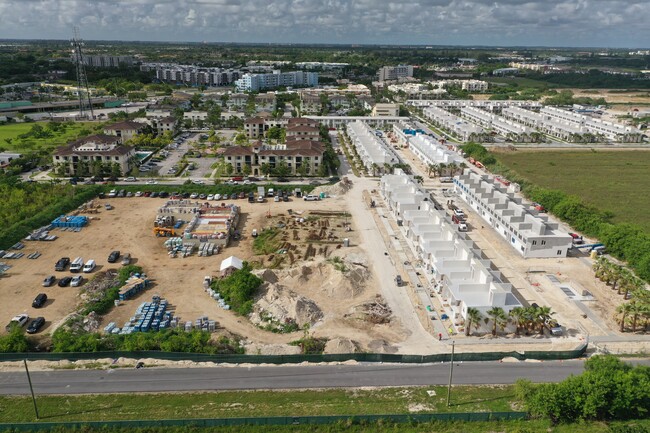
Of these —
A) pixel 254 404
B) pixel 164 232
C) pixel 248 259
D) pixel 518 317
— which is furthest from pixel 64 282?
pixel 518 317

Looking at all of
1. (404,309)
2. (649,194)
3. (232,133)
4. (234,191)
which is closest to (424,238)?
(404,309)

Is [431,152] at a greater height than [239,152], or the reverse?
[239,152]

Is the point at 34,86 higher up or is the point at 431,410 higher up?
the point at 34,86

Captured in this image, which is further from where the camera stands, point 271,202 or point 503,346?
point 271,202

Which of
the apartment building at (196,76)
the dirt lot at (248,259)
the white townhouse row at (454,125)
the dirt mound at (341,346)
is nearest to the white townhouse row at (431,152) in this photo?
the white townhouse row at (454,125)

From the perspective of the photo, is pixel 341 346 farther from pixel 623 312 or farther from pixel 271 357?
pixel 623 312

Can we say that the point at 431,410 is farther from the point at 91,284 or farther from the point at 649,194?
the point at 649,194
